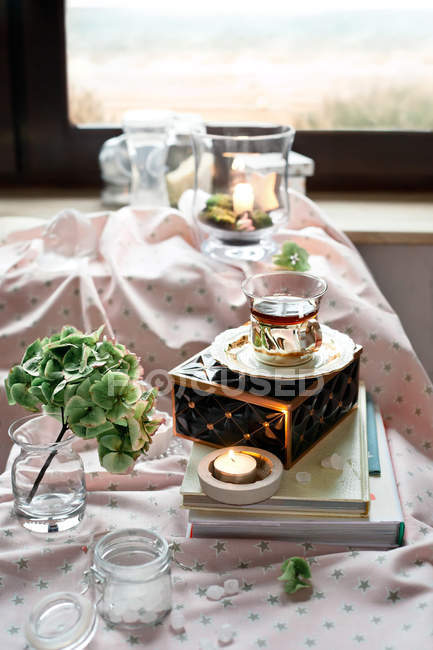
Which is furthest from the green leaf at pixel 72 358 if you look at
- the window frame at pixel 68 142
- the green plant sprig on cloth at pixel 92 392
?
the window frame at pixel 68 142

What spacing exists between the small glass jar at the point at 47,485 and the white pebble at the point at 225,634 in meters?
0.24

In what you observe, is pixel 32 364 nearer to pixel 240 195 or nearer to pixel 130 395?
pixel 130 395

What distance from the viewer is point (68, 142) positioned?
1.88 metres

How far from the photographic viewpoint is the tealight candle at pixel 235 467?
2.89 feet

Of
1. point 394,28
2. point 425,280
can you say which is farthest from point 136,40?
point 425,280

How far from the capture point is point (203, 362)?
1016mm

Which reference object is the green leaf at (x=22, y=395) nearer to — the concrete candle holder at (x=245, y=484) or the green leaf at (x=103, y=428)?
the green leaf at (x=103, y=428)

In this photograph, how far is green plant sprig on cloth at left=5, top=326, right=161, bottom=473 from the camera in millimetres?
810

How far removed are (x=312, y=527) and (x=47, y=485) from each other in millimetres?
309

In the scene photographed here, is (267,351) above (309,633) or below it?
above

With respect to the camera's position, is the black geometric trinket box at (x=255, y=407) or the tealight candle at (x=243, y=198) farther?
the tealight candle at (x=243, y=198)

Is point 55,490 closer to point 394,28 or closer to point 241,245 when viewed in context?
point 241,245

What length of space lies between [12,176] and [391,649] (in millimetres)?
1508

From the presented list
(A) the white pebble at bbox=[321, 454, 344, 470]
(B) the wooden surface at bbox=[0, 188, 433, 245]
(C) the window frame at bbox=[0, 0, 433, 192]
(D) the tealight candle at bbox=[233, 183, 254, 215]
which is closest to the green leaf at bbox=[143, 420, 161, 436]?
(A) the white pebble at bbox=[321, 454, 344, 470]
